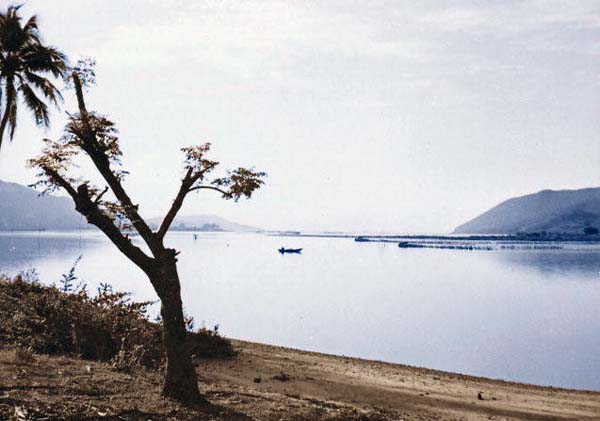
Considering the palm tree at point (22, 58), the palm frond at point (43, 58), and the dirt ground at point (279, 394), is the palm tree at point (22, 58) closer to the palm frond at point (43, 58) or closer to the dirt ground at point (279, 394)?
the palm frond at point (43, 58)

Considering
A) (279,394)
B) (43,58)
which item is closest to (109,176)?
(279,394)

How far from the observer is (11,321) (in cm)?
1509

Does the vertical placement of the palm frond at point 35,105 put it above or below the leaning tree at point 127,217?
above

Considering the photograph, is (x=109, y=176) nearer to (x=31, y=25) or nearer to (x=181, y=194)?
(x=181, y=194)

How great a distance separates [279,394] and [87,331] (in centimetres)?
601

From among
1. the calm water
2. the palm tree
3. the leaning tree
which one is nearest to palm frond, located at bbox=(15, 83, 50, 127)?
the palm tree

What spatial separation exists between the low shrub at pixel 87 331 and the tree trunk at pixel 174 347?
8.66 feet

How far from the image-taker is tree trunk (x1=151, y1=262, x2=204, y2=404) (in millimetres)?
10530

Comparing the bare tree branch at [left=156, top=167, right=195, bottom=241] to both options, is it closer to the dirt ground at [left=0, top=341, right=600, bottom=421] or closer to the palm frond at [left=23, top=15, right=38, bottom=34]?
the dirt ground at [left=0, top=341, right=600, bottom=421]

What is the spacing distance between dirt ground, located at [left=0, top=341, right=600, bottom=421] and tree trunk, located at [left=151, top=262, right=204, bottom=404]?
0.37m

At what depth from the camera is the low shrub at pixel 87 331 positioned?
14.1 meters

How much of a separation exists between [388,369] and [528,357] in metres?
15.9

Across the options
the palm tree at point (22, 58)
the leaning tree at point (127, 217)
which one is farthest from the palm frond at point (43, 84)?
the leaning tree at point (127, 217)

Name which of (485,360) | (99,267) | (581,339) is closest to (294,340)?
(485,360)
